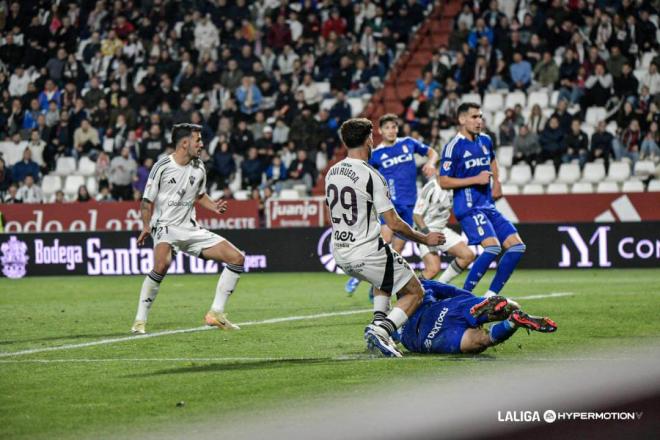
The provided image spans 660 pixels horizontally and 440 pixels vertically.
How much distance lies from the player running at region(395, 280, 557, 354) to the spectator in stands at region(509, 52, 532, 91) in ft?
57.3

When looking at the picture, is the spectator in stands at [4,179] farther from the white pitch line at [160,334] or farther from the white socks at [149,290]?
the white socks at [149,290]

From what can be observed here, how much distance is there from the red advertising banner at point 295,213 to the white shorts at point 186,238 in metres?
12.2

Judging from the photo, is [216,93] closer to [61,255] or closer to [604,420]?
[61,255]

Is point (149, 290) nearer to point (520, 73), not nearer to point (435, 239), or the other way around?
point (435, 239)

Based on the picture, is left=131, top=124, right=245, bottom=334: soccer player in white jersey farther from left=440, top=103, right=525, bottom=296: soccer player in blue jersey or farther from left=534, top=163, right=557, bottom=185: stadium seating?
left=534, top=163, right=557, bottom=185: stadium seating

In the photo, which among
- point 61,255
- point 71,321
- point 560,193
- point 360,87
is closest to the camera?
point 71,321

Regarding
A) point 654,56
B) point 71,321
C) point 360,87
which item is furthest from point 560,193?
point 71,321

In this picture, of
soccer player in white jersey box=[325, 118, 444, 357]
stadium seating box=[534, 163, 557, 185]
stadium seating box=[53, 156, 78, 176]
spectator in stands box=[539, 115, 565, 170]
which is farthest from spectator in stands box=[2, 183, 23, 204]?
soccer player in white jersey box=[325, 118, 444, 357]

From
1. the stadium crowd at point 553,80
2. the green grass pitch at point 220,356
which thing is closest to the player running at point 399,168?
the green grass pitch at point 220,356

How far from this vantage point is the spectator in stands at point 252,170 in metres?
27.2

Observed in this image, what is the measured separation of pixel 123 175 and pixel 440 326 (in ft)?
64.4

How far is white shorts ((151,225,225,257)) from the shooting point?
41.2 ft

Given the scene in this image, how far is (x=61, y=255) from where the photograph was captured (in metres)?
25.4

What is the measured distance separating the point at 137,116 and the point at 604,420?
1002 inches
